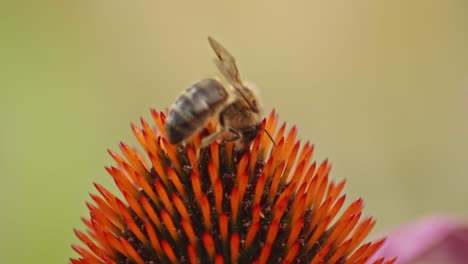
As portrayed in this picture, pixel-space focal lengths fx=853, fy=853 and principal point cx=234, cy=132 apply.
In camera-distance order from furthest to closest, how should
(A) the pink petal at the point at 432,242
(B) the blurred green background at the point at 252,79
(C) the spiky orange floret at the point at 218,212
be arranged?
(B) the blurred green background at the point at 252,79
(A) the pink petal at the point at 432,242
(C) the spiky orange floret at the point at 218,212

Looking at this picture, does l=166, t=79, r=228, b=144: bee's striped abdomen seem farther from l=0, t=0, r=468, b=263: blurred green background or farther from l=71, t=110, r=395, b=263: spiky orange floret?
l=0, t=0, r=468, b=263: blurred green background

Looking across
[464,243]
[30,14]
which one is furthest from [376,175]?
[30,14]

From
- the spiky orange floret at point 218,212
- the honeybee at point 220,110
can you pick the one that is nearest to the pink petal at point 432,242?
the spiky orange floret at point 218,212

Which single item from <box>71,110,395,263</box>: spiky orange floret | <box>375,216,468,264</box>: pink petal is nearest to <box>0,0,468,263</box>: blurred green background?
<box>375,216,468,264</box>: pink petal

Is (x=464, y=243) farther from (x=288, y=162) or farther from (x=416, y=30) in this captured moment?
(x=416, y=30)

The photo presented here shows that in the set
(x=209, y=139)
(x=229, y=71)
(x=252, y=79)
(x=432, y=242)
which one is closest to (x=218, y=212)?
(x=209, y=139)

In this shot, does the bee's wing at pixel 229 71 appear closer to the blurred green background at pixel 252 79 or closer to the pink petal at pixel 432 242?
the pink petal at pixel 432 242
